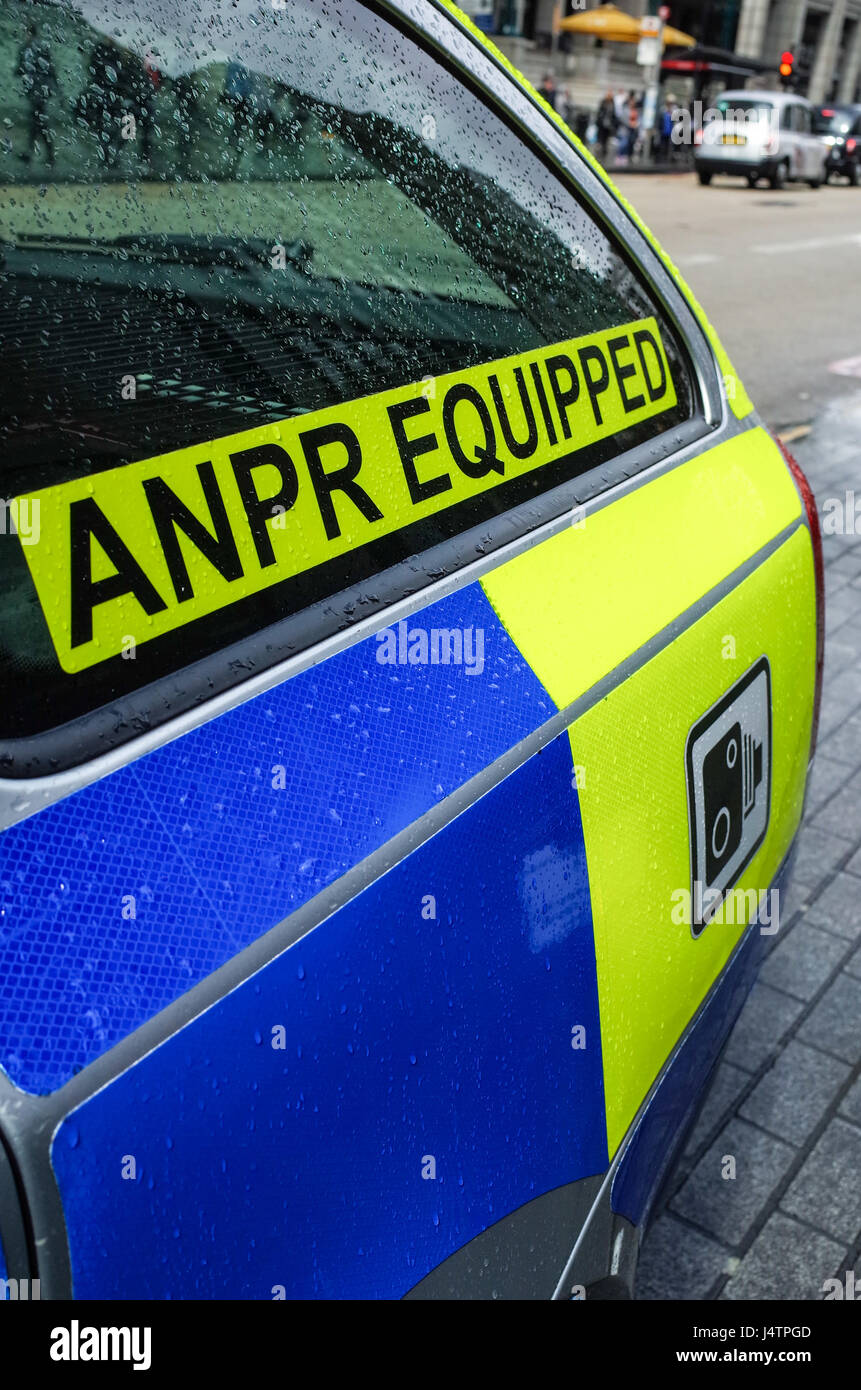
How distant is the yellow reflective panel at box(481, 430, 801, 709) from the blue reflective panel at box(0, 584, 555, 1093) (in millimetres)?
127

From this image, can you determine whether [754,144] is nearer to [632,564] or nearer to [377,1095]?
[632,564]

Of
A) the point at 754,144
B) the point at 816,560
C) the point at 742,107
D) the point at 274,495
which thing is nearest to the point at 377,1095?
the point at 274,495

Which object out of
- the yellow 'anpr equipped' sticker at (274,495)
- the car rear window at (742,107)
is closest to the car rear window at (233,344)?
the yellow 'anpr equipped' sticker at (274,495)

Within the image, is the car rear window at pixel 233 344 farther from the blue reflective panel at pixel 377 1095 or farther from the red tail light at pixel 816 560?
the red tail light at pixel 816 560

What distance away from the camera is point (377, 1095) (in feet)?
3.06

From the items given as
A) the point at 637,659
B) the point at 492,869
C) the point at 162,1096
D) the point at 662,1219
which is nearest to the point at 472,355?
the point at 637,659

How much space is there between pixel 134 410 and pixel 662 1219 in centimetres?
177

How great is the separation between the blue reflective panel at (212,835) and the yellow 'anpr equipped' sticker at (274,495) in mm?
112

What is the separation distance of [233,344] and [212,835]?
0.48m

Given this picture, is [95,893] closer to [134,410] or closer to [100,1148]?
[100,1148]

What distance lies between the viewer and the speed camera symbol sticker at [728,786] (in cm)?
150

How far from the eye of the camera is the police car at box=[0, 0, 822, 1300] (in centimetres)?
82

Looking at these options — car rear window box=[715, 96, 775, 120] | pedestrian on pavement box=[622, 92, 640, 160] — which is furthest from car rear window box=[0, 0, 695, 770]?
pedestrian on pavement box=[622, 92, 640, 160]

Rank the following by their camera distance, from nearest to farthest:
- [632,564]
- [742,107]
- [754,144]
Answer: [632,564]
[754,144]
[742,107]
